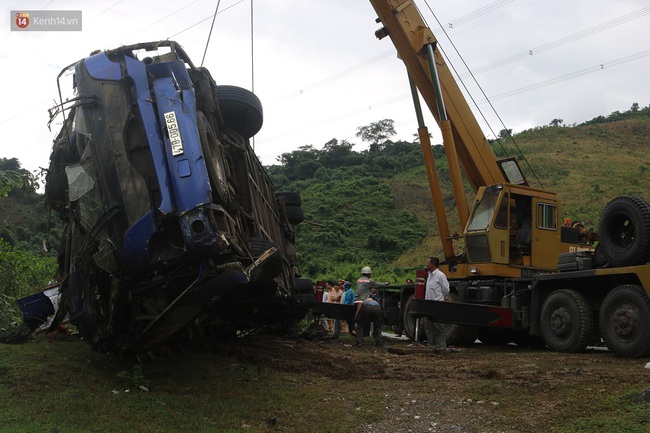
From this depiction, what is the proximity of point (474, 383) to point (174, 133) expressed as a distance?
3.56 meters

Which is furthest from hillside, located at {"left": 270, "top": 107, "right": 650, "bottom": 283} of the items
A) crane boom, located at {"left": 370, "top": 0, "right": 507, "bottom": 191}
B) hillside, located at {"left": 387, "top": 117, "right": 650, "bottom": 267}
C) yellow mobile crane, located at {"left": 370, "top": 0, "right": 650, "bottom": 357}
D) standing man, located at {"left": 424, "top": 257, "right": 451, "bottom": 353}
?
standing man, located at {"left": 424, "top": 257, "right": 451, "bottom": 353}

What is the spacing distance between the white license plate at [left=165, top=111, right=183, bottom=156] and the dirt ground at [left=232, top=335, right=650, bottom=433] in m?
2.63

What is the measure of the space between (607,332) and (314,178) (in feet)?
164

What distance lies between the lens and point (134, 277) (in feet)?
19.4

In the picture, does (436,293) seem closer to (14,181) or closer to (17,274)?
(14,181)

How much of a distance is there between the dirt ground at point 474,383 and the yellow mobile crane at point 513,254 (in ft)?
1.92

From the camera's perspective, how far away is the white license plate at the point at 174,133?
19.3 feet

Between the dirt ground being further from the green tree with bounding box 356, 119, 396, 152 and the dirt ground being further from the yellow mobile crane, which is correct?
the green tree with bounding box 356, 119, 396, 152

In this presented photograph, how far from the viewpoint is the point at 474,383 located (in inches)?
268

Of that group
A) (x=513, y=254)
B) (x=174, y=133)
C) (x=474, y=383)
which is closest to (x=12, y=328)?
(x=174, y=133)

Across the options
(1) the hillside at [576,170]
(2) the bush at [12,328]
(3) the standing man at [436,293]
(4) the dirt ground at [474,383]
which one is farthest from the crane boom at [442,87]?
(1) the hillside at [576,170]

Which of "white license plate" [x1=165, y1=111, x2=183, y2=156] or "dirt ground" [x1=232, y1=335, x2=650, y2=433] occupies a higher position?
"white license plate" [x1=165, y1=111, x2=183, y2=156]

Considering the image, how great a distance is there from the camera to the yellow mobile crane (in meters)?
8.92

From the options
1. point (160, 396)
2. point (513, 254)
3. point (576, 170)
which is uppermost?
point (576, 170)
